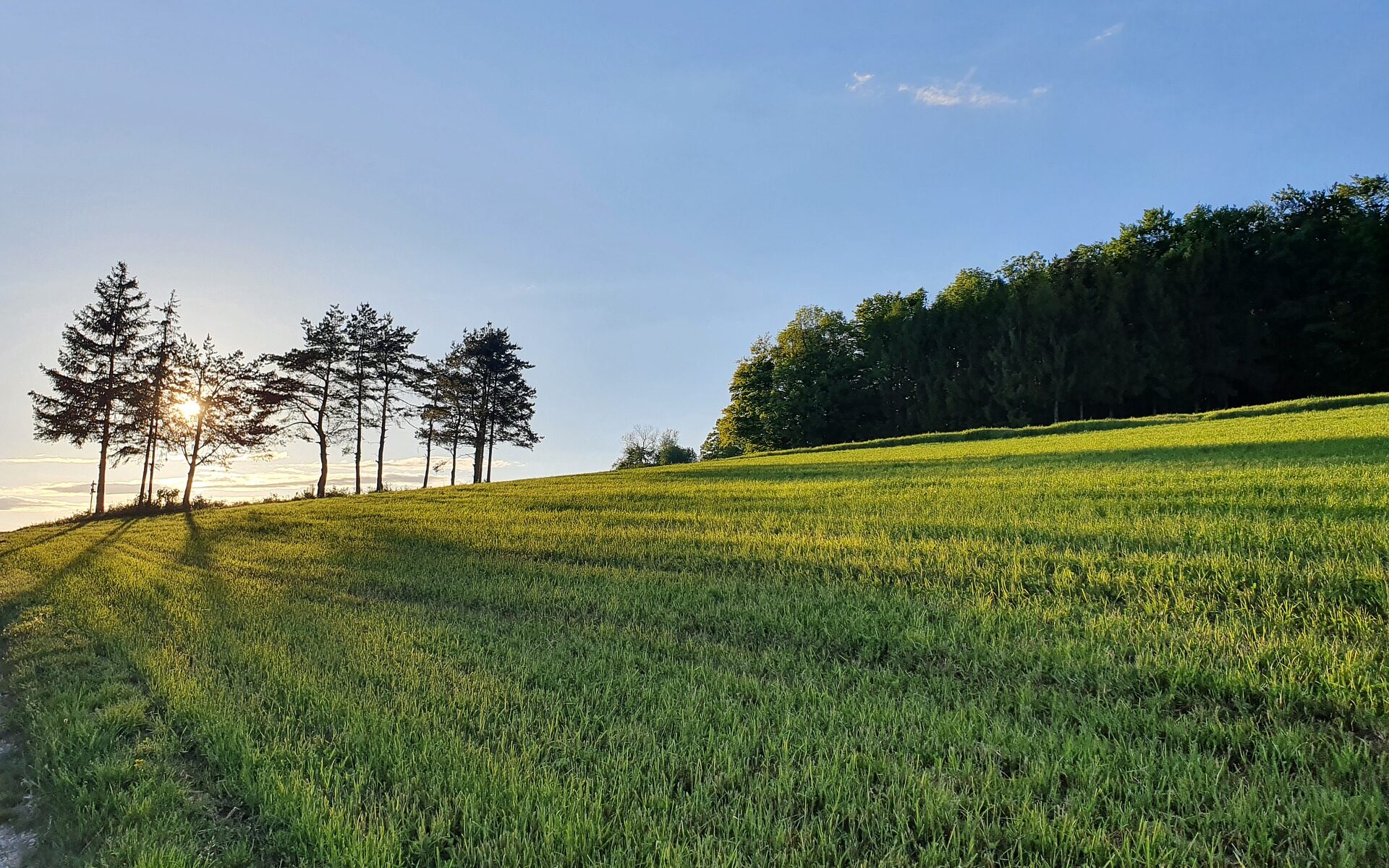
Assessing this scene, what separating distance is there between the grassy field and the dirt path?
0.13 metres

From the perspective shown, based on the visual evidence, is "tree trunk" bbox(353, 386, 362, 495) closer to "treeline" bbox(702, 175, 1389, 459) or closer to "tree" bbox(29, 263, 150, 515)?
"tree" bbox(29, 263, 150, 515)

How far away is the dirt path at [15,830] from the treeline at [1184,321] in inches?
1805

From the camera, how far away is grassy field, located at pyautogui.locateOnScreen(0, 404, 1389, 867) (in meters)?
2.76

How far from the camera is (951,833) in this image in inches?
105

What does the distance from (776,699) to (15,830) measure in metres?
4.36

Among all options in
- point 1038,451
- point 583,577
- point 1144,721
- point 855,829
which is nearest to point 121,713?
point 583,577

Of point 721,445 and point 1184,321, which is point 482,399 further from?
point 1184,321

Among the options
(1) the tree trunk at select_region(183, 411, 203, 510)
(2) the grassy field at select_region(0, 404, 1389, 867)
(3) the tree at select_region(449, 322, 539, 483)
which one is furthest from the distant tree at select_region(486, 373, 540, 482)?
(2) the grassy field at select_region(0, 404, 1389, 867)

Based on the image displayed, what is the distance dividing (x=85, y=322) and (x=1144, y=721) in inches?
1752

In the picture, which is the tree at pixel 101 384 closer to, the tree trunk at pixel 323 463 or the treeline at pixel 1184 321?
the tree trunk at pixel 323 463

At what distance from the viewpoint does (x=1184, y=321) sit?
39656 millimetres

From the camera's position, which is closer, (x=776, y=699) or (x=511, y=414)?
(x=776, y=699)

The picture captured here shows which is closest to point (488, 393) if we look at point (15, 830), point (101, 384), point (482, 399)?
point (482, 399)

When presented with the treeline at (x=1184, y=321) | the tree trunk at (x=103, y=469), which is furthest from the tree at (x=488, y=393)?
the treeline at (x=1184, y=321)
